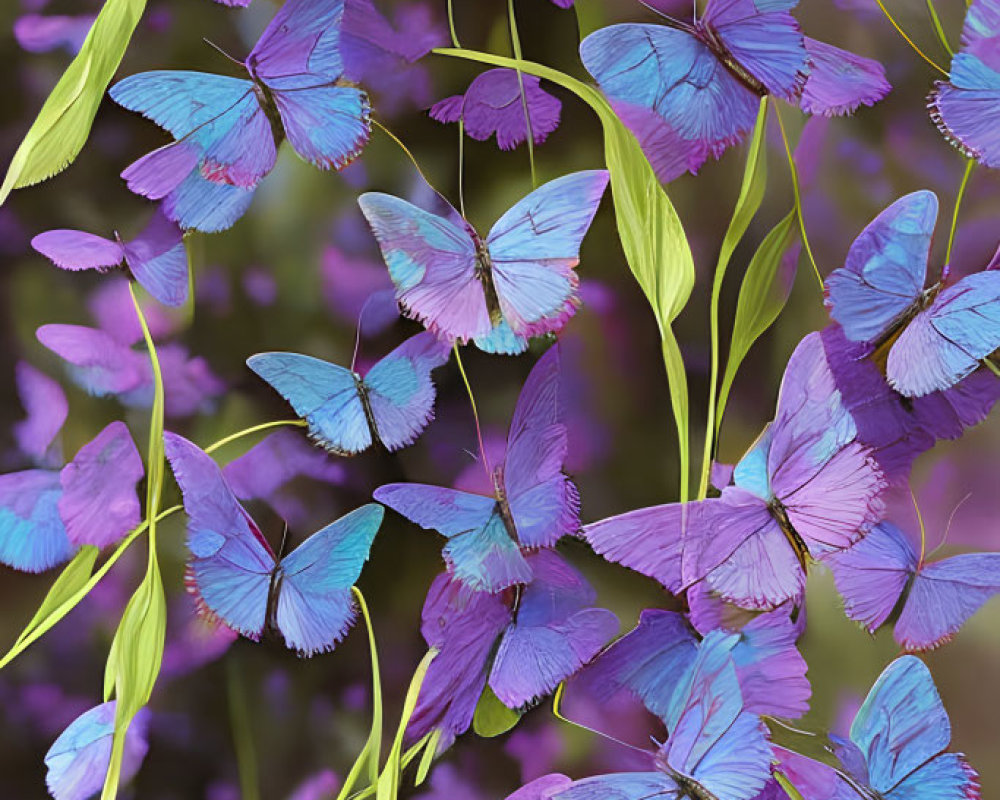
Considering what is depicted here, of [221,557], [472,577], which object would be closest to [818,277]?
[472,577]

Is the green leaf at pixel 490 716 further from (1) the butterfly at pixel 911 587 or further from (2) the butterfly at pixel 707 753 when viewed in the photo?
(1) the butterfly at pixel 911 587

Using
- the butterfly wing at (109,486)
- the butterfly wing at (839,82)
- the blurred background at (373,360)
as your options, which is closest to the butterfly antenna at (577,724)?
the blurred background at (373,360)

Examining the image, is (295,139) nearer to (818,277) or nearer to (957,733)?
(818,277)

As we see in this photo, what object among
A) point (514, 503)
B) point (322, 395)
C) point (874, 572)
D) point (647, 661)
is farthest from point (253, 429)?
point (874, 572)

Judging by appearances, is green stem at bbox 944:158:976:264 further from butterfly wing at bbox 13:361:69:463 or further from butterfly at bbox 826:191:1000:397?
butterfly wing at bbox 13:361:69:463

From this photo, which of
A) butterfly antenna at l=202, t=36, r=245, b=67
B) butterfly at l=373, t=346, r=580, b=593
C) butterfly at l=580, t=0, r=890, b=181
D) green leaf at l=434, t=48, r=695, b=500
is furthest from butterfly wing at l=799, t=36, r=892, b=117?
butterfly antenna at l=202, t=36, r=245, b=67
